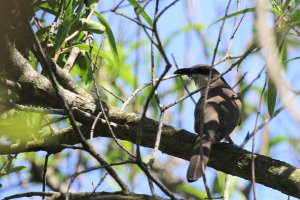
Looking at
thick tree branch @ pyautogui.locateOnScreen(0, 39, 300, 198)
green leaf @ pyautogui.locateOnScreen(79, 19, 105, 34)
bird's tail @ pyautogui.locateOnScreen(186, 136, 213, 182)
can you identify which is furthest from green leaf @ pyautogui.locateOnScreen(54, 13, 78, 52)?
bird's tail @ pyautogui.locateOnScreen(186, 136, 213, 182)

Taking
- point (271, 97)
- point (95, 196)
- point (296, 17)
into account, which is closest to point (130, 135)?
point (95, 196)

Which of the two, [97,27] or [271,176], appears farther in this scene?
[97,27]

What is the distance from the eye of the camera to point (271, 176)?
305cm

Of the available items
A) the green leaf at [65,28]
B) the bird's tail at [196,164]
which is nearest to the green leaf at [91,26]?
the green leaf at [65,28]

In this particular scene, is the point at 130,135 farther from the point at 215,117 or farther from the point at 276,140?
the point at 276,140

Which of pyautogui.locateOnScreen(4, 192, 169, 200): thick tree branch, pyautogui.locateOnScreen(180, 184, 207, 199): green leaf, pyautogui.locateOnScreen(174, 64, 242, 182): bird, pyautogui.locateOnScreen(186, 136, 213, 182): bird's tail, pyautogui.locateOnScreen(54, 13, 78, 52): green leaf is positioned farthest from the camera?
pyautogui.locateOnScreen(180, 184, 207, 199): green leaf

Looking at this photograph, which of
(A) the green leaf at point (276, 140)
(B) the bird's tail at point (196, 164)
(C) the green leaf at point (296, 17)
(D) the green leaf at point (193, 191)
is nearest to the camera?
(B) the bird's tail at point (196, 164)

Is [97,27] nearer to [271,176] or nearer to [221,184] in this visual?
[271,176]

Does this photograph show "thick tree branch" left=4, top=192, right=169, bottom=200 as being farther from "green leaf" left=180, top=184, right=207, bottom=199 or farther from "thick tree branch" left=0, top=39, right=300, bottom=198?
"green leaf" left=180, top=184, right=207, bottom=199

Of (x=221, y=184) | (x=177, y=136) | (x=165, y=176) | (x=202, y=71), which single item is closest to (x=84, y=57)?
(x=177, y=136)

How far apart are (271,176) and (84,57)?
70.3 inches

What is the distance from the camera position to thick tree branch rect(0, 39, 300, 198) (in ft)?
10.1

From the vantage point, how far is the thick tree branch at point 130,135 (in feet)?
10.1

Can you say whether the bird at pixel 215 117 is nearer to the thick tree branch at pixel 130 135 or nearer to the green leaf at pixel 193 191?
the thick tree branch at pixel 130 135
